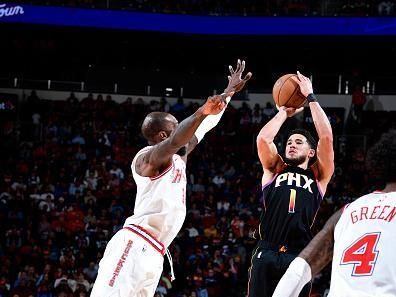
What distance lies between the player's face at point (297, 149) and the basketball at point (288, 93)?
1.34ft

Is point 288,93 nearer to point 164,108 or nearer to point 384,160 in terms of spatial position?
point 384,160

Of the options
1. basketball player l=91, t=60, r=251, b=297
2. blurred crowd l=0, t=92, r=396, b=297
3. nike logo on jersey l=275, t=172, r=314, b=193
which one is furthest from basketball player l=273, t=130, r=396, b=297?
blurred crowd l=0, t=92, r=396, b=297

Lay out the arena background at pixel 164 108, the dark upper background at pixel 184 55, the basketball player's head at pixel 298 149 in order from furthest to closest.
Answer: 1. the dark upper background at pixel 184 55
2. the arena background at pixel 164 108
3. the basketball player's head at pixel 298 149

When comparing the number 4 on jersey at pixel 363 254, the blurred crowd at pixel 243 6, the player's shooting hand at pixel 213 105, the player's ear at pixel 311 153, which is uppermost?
the blurred crowd at pixel 243 6

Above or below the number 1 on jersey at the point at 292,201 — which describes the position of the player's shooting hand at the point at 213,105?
above

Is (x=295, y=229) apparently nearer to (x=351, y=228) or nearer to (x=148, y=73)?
(x=351, y=228)

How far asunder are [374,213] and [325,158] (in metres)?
2.45

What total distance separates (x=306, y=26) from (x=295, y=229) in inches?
491

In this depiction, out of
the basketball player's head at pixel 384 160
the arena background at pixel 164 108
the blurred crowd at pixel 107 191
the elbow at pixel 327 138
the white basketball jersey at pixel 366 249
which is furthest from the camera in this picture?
the arena background at pixel 164 108

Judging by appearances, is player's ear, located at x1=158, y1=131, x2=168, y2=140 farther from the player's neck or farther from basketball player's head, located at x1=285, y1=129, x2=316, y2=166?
the player's neck

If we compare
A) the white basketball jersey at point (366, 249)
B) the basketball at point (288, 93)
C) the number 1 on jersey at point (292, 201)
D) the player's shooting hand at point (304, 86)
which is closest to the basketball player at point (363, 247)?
the white basketball jersey at point (366, 249)

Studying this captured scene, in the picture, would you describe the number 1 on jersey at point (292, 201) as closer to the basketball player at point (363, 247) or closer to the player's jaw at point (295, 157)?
the player's jaw at point (295, 157)

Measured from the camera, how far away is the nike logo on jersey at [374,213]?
2803 millimetres

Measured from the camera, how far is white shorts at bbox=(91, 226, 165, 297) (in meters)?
4.64
